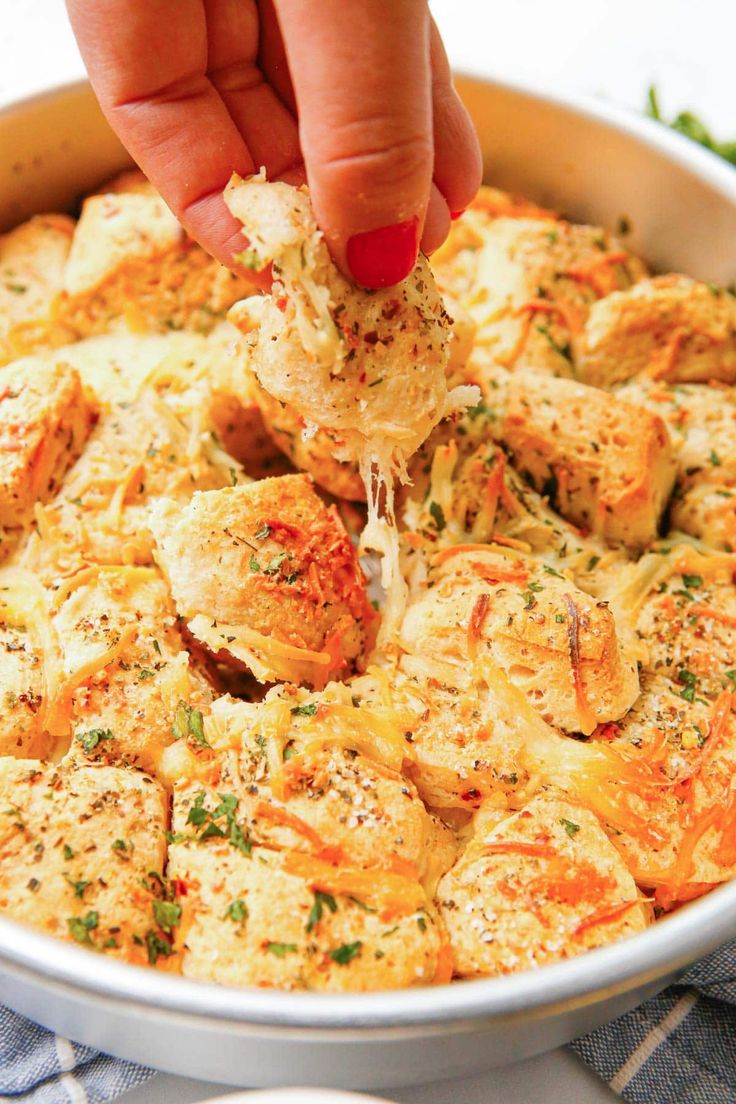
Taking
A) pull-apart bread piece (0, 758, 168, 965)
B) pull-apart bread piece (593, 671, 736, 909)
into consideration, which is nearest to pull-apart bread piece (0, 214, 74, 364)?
pull-apart bread piece (0, 758, 168, 965)

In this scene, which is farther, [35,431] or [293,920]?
[35,431]

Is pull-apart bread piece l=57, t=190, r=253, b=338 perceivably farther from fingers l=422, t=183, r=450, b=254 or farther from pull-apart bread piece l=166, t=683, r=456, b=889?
pull-apart bread piece l=166, t=683, r=456, b=889

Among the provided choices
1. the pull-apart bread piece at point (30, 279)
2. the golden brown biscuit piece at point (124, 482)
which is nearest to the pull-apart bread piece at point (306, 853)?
the golden brown biscuit piece at point (124, 482)

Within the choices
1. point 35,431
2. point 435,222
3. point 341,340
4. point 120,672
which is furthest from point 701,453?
point 35,431

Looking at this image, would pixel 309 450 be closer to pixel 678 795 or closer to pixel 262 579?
pixel 262 579

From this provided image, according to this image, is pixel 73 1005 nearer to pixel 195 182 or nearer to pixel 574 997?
pixel 574 997

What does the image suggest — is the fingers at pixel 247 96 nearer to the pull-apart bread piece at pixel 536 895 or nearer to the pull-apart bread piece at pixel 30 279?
the pull-apart bread piece at pixel 30 279
